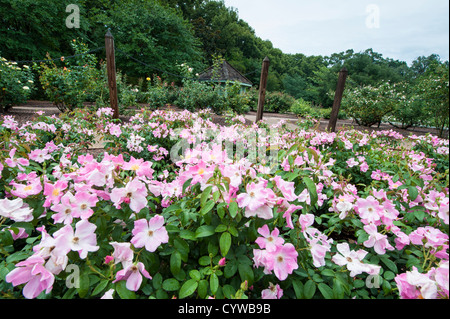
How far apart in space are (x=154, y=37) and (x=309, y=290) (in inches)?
700

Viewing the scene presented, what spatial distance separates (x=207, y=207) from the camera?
72 cm

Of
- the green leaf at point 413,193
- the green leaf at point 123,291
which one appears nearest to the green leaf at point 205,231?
the green leaf at point 123,291

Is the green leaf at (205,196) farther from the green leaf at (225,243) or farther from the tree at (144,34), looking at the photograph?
the tree at (144,34)

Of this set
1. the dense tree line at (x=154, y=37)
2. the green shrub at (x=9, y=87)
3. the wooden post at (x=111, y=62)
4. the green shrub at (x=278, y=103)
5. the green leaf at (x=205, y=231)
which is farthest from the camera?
the green shrub at (x=278, y=103)

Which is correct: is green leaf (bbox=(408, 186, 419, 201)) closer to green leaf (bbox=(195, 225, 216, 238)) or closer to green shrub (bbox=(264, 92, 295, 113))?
green leaf (bbox=(195, 225, 216, 238))

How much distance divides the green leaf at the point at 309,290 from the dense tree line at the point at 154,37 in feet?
2.47

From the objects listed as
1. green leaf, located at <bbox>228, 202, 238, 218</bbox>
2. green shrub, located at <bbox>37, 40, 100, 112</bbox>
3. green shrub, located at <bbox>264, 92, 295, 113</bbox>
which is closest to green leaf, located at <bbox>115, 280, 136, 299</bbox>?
green leaf, located at <bbox>228, 202, 238, 218</bbox>

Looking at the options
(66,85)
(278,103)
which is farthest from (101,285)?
(278,103)

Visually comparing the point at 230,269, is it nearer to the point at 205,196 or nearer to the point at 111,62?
the point at 205,196

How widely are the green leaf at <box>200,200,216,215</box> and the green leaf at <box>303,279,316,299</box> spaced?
0.41 m

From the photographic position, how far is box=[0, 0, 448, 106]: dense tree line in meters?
10.8

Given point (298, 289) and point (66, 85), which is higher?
point (66, 85)

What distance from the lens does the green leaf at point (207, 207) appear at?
708 mm

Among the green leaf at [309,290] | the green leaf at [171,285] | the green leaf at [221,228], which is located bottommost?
the green leaf at [309,290]
